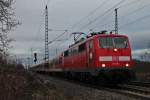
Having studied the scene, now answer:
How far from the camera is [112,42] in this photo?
2448cm

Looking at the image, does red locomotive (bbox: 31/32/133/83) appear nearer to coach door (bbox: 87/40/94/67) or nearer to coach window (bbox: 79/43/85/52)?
coach door (bbox: 87/40/94/67)

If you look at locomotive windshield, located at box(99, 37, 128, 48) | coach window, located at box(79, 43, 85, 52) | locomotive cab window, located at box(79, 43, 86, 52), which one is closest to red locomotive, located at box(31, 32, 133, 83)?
locomotive windshield, located at box(99, 37, 128, 48)

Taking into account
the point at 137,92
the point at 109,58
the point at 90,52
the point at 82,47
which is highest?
the point at 82,47

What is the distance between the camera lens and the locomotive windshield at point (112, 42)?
24.4 m

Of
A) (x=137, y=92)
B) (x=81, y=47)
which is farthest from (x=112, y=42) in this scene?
(x=137, y=92)

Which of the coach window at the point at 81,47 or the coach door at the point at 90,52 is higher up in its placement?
the coach window at the point at 81,47

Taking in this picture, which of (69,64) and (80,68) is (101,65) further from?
(69,64)

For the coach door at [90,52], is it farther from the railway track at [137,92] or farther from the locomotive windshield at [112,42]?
the railway track at [137,92]

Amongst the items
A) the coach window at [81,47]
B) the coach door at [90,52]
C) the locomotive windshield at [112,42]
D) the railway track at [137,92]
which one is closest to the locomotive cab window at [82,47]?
the coach window at [81,47]

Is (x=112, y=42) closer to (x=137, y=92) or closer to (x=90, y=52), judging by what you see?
(x=90, y=52)

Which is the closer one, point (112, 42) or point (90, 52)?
point (112, 42)

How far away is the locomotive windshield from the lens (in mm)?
24359

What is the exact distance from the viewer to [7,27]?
18.1 metres

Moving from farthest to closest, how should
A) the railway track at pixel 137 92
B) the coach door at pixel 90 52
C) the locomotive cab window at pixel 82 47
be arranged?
the locomotive cab window at pixel 82 47 → the coach door at pixel 90 52 → the railway track at pixel 137 92
